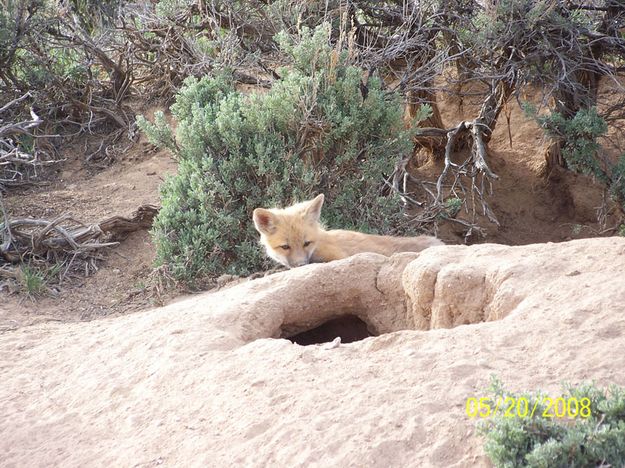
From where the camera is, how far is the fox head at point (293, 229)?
19.8ft

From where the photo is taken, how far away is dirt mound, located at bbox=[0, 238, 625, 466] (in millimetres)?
2721

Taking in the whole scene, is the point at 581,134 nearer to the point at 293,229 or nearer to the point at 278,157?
the point at 278,157

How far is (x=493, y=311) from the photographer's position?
366 cm

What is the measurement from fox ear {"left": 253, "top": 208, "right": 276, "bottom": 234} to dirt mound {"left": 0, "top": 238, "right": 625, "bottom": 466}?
141 cm

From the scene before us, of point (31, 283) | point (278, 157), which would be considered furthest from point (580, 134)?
point (31, 283)

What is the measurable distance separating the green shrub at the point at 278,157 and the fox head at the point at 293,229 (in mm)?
531

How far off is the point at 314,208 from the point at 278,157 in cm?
82

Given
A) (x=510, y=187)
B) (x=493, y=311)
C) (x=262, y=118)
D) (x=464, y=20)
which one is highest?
(x=464, y=20)

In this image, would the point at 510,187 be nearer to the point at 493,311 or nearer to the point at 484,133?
the point at 484,133

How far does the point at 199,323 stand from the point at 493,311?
1620 mm

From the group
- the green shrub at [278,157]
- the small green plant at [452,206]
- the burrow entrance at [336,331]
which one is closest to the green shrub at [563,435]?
the burrow entrance at [336,331]

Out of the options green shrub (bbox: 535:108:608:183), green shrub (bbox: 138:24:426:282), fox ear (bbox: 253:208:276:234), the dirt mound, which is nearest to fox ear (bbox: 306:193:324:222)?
fox ear (bbox: 253:208:276:234)

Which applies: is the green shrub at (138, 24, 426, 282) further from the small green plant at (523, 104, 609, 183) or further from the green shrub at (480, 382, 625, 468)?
the green shrub at (480, 382, 625, 468)

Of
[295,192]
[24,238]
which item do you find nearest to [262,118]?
[295,192]
